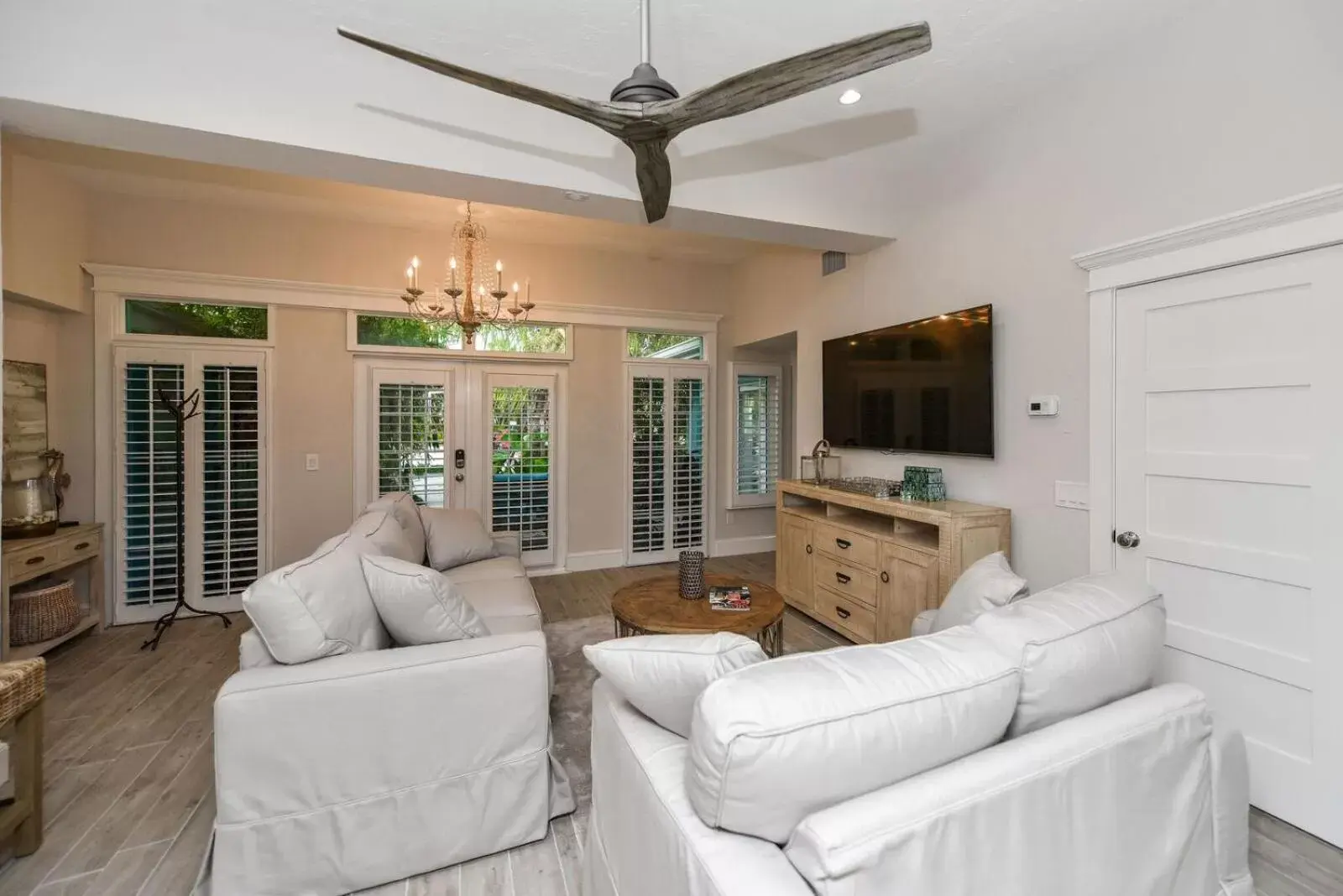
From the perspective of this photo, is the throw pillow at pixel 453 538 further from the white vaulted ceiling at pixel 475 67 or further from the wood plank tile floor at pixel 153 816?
the white vaulted ceiling at pixel 475 67

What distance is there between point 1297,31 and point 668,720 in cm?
302

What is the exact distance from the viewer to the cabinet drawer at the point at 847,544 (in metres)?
3.27

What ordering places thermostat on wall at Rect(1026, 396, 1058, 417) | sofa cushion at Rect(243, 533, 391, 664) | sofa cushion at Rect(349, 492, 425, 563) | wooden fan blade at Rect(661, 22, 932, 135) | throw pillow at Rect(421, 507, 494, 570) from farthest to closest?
1. throw pillow at Rect(421, 507, 494, 570)
2. thermostat on wall at Rect(1026, 396, 1058, 417)
3. sofa cushion at Rect(349, 492, 425, 563)
4. sofa cushion at Rect(243, 533, 391, 664)
5. wooden fan blade at Rect(661, 22, 932, 135)

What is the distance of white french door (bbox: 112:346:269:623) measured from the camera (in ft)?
12.7

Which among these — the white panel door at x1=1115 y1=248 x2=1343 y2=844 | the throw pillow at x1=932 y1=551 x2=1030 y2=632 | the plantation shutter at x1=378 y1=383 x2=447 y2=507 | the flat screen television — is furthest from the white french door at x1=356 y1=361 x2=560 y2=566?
the white panel door at x1=1115 y1=248 x2=1343 y2=844

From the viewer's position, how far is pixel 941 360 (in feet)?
10.6

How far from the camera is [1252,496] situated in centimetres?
203

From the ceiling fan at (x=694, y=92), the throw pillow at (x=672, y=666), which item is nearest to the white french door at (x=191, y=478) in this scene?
the ceiling fan at (x=694, y=92)

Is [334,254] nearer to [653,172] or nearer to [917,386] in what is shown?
[653,172]

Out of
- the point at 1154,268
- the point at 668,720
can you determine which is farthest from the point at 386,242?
the point at 1154,268

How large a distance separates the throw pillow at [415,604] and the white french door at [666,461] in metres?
3.56

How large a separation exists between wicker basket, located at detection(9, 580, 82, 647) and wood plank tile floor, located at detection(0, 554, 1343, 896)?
218 millimetres

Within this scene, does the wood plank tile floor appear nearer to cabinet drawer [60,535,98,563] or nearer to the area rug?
the area rug

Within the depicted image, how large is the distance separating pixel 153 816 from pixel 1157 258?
170 inches
